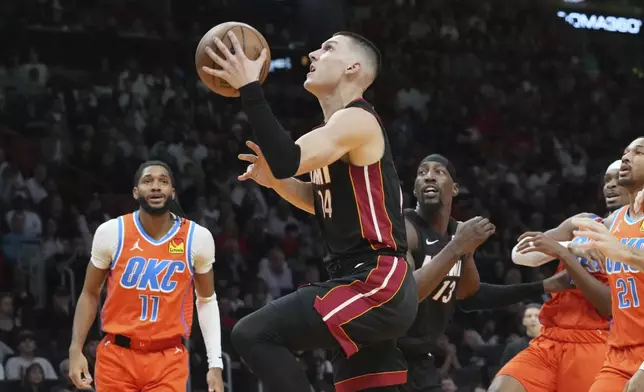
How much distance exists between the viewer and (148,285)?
6.20 m

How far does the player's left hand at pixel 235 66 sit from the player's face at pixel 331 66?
392 mm

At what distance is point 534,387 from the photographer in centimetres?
629

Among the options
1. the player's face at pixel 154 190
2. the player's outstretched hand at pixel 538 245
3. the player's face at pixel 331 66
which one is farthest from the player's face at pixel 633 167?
the player's face at pixel 154 190

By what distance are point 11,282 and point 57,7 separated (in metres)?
4.92

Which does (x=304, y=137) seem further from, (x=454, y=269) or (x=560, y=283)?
(x=560, y=283)

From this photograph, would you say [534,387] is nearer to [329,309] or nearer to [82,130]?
[329,309]

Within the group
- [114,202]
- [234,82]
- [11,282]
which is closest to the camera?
[234,82]

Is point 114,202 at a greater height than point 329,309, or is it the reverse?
point 114,202

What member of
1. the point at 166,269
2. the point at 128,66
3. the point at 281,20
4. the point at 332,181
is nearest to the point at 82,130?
the point at 128,66

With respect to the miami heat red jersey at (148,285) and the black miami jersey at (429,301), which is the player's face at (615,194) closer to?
the black miami jersey at (429,301)

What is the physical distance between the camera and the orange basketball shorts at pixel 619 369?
543 centimetres

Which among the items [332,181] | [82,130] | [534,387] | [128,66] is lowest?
[534,387]

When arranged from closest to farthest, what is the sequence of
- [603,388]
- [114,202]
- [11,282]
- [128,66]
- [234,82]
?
[234,82]
[603,388]
[11,282]
[114,202]
[128,66]

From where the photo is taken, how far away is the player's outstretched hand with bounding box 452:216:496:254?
5.57 metres
